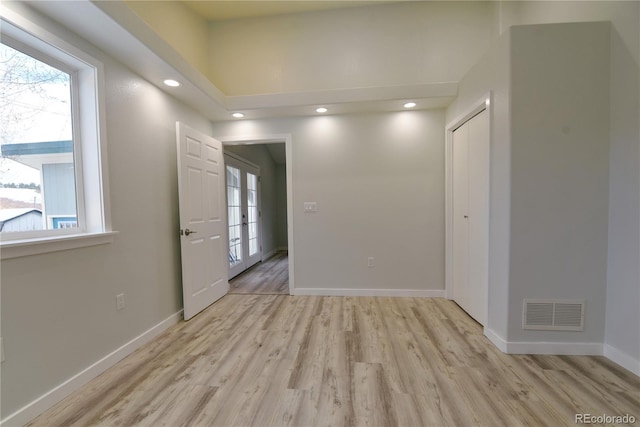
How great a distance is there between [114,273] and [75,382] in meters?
0.69

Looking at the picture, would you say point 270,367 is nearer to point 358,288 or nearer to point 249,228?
point 358,288

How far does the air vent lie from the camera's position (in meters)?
1.83

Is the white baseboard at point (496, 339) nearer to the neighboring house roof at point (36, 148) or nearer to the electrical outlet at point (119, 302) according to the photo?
the electrical outlet at point (119, 302)

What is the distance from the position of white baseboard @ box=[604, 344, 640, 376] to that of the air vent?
193 mm

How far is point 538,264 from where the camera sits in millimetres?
1837

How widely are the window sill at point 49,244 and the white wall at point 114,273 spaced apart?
0.14 feet

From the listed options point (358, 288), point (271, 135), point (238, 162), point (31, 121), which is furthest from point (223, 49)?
point (358, 288)

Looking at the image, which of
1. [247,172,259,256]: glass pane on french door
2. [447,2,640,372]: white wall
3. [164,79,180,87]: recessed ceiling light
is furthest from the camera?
[247,172,259,256]: glass pane on french door

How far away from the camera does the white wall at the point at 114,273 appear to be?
4.34 feet

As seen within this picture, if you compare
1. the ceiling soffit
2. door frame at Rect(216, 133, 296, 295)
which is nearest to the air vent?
the ceiling soffit

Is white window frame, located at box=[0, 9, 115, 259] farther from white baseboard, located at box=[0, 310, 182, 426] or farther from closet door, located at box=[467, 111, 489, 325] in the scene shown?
closet door, located at box=[467, 111, 489, 325]

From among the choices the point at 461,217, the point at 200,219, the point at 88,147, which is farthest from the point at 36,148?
the point at 461,217

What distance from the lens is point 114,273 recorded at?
1852 mm

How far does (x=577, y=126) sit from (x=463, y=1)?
2135 mm
